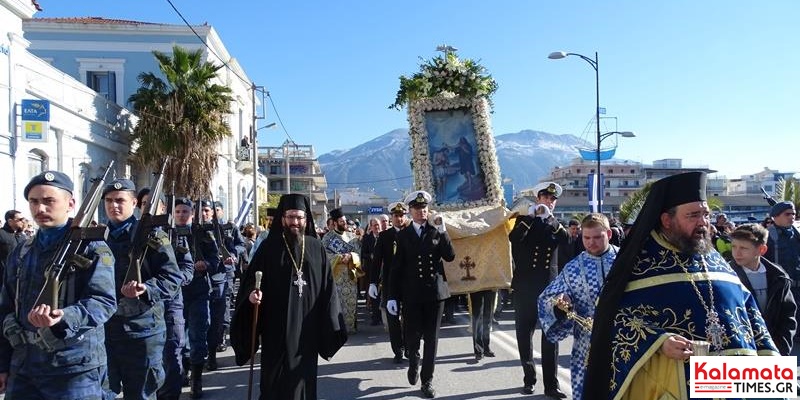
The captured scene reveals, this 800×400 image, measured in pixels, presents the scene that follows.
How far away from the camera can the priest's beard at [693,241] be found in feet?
10.6

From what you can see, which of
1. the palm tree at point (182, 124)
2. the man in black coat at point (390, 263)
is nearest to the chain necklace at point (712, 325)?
the man in black coat at point (390, 263)

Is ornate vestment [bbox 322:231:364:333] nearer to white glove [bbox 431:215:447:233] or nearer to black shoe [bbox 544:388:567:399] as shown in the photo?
white glove [bbox 431:215:447:233]

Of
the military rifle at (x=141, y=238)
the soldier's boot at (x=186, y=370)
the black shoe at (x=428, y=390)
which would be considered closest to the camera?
the military rifle at (x=141, y=238)

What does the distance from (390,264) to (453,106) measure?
11.4ft

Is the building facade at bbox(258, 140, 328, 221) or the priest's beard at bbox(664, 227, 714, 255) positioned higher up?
→ the building facade at bbox(258, 140, 328, 221)

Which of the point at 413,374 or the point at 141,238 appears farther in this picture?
the point at 413,374

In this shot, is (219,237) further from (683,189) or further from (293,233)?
(683,189)

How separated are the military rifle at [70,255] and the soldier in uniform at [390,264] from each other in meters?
4.55

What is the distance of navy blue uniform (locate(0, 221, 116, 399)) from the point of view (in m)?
3.54

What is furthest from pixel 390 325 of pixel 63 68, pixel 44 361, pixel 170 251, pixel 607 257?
pixel 63 68

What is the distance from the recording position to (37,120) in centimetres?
1541

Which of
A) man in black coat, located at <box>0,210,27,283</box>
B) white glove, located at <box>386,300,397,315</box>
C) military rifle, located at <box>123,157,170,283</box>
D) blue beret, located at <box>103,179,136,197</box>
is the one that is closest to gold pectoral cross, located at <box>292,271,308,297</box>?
military rifle, located at <box>123,157,170,283</box>

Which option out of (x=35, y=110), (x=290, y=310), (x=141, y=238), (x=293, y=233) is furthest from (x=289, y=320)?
(x=35, y=110)

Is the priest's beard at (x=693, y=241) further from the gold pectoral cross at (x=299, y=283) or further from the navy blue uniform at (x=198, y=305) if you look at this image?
the navy blue uniform at (x=198, y=305)
